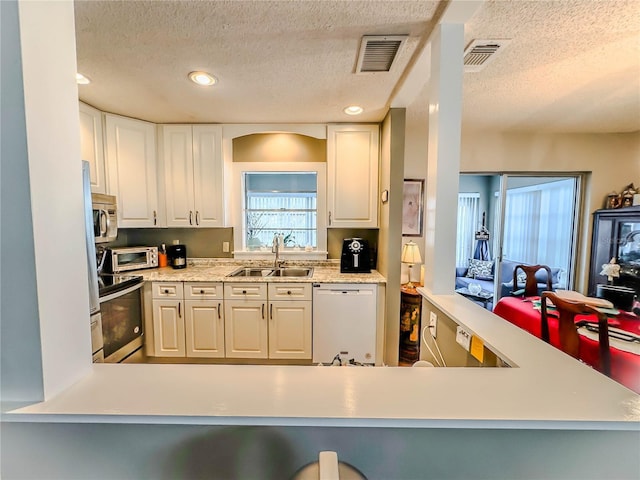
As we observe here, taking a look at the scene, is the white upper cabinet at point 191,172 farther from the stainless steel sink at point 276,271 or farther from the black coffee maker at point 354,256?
the black coffee maker at point 354,256

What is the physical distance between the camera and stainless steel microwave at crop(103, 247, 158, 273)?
246 centimetres

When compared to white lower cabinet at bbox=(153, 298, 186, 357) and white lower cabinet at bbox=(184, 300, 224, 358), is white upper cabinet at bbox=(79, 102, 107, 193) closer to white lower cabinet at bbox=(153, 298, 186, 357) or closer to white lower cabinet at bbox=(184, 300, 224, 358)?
white lower cabinet at bbox=(153, 298, 186, 357)

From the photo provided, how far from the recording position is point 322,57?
5.28 feet

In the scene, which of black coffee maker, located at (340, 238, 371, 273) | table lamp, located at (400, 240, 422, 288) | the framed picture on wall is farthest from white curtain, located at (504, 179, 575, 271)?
black coffee maker, located at (340, 238, 371, 273)

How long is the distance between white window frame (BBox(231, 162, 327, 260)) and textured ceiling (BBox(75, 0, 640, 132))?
541mm

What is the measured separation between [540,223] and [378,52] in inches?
127

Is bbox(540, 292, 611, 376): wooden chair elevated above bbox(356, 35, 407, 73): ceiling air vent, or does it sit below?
below

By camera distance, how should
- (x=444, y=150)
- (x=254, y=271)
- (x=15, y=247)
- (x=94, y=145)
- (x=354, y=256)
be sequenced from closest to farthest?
(x=15, y=247) < (x=444, y=150) < (x=94, y=145) < (x=354, y=256) < (x=254, y=271)

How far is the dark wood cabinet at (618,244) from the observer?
8.66ft

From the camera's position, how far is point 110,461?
65 cm

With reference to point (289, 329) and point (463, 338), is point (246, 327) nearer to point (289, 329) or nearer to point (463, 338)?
point (289, 329)

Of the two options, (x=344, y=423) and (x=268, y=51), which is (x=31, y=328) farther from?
(x=268, y=51)

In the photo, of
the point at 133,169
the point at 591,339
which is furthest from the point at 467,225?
the point at 133,169

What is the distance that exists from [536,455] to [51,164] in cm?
144
